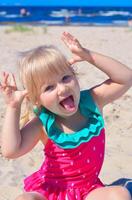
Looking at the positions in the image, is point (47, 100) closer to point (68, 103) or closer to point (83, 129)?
point (68, 103)

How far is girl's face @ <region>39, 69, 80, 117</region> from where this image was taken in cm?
192

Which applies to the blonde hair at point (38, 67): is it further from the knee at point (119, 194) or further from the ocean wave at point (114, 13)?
the ocean wave at point (114, 13)

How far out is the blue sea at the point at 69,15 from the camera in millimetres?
8469

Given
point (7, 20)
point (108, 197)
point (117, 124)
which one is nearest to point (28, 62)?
point (108, 197)

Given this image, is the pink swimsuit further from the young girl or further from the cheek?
the cheek

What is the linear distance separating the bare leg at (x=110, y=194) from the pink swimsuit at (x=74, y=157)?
1.6 inches

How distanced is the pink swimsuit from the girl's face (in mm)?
133

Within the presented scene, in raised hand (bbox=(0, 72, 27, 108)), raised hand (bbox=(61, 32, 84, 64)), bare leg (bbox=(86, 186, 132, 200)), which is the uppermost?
raised hand (bbox=(61, 32, 84, 64))

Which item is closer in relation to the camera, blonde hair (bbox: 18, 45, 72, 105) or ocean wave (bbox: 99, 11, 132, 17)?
blonde hair (bbox: 18, 45, 72, 105)

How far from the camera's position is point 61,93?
1.91 m

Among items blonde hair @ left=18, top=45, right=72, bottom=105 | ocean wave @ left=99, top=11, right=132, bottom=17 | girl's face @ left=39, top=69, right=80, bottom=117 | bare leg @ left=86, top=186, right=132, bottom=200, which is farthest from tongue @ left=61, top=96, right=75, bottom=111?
ocean wave @ left=99, top=11, right=132, bottom=17

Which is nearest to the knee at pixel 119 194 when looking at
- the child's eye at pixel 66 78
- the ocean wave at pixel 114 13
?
the child's eye at pixel 66 78

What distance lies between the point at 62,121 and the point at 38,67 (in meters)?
0.28

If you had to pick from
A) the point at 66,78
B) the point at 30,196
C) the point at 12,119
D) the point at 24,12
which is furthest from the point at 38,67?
the point at 24,12
